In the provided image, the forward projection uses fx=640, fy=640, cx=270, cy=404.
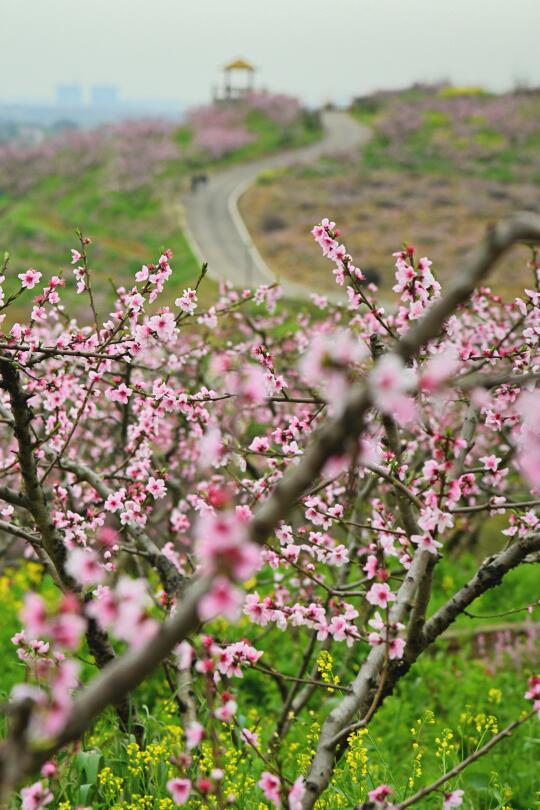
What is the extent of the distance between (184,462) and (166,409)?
190 inches

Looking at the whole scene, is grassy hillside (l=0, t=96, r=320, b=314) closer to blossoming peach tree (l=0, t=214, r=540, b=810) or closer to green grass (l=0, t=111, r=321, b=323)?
green grass (l=0, t=111, r=321, b=323)

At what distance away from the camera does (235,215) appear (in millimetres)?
35438

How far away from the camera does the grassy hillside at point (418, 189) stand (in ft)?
96.4

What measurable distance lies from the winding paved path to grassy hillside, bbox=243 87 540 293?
3.21ft

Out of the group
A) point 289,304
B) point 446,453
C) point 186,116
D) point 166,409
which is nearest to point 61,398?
point 166,409

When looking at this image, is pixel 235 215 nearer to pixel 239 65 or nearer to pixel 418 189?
pixel 418 189

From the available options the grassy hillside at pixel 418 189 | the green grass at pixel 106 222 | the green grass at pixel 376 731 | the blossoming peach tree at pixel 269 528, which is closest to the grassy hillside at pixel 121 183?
the green grass at pixel 106 222

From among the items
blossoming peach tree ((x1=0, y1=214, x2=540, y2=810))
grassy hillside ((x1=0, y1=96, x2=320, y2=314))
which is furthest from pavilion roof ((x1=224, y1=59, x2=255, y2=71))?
blossoming peach tree ((x1=0, y1=214, x2=540, y2=810))

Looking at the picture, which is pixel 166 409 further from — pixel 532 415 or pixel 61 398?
pixel 532 415

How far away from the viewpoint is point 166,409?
4.34 metres

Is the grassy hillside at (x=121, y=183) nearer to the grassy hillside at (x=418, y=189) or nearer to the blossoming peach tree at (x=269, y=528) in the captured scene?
the grassy hillside at (x=418, y=189)

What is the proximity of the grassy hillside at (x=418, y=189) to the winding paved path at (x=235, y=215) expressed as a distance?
Answer: 38.6 inches

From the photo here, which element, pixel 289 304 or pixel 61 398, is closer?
pixel 61 398

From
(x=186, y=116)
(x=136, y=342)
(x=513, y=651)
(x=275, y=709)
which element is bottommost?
(x=275, y=709)
